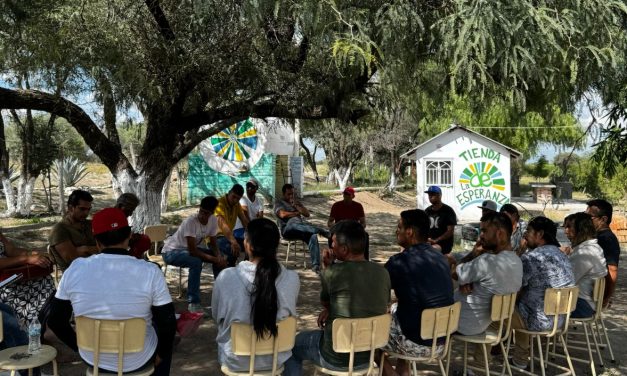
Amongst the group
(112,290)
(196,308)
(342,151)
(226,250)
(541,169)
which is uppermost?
(342,151)

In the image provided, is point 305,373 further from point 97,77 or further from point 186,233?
point 97,77

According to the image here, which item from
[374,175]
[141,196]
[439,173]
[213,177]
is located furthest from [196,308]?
[374,175]

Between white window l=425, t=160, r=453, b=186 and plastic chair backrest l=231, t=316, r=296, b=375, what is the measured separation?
1544 centimetres

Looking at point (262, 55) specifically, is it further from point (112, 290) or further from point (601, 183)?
point (601, 183)

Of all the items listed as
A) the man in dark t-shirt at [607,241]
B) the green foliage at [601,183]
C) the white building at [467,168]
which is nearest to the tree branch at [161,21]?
the man in dark t-shirt at [607,241]

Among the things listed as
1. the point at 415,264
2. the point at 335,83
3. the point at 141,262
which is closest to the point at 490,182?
the point at 335,83

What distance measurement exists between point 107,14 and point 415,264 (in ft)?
15.5

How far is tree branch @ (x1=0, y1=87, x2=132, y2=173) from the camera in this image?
6963mm

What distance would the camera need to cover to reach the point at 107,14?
611cm

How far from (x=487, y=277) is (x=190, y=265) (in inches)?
138

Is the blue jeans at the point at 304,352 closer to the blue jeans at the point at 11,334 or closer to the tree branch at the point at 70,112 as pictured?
the blue jeans at the point at 11,334

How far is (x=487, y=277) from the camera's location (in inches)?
157

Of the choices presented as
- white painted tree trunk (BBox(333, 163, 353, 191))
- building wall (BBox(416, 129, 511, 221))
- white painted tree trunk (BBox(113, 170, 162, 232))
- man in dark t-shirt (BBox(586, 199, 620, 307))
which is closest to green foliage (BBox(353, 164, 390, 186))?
white painted tree trunk (BBox(333, 163, 353, 191))

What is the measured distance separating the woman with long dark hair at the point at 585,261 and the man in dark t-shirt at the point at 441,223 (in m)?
2.48
